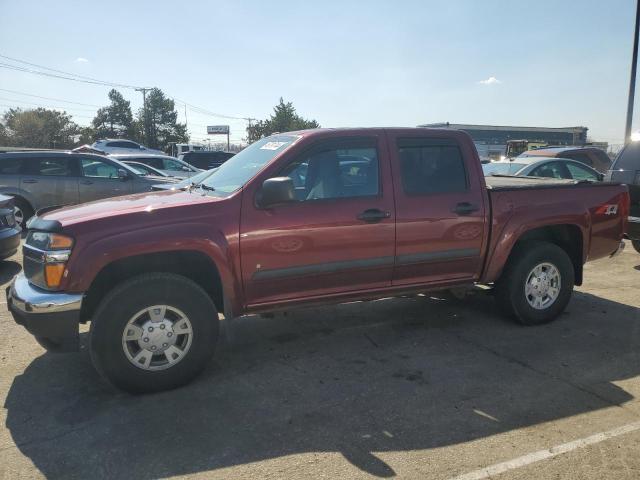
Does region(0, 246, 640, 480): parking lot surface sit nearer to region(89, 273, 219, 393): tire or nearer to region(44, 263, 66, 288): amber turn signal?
region(89, 273, 219, 393): tire

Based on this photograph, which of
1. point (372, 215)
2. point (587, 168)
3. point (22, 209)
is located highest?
point (587, 168)

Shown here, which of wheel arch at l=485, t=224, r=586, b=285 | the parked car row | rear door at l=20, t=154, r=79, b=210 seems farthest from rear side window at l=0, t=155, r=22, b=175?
wheel arch at l=485, t=224, r=586, b=285

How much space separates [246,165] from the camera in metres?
4.30

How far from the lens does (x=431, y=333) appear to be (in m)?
4.86

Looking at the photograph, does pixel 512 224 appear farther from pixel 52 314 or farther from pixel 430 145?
pixel 52 314

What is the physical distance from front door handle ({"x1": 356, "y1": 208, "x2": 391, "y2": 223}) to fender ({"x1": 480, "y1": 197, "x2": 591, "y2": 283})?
1.22m

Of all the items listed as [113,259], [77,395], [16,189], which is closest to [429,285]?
[113,259]

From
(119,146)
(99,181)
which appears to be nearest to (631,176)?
(99,181)

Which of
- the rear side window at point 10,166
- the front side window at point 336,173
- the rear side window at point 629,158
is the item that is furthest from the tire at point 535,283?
the rear side window at point 10,166

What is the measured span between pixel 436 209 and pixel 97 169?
28.1 feet

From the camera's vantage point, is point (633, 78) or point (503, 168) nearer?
point (503, 168)

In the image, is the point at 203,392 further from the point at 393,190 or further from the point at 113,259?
the point at 393,190

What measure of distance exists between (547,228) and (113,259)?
4.13 metres

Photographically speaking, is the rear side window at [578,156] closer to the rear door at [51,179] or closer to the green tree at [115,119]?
the rear door at [51,179]
